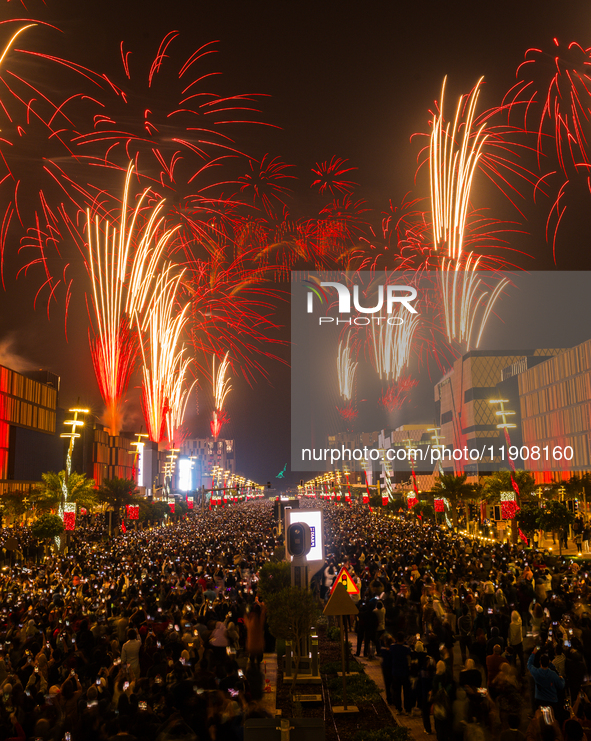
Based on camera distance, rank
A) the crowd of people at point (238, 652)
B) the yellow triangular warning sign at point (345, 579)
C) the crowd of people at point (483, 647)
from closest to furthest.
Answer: the crowd of people at point (238, 652), the crowd of people at point (483, 647), the yellow triangular warning sign at point (345, 579)

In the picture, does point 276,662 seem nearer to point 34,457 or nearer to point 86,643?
point 86,643

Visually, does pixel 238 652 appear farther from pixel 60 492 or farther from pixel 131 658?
pixel 60 492

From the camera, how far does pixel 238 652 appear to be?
45.0 feet

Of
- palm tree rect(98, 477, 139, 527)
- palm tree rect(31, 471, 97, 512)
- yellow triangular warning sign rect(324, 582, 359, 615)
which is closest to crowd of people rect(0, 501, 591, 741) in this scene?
yellow triangular warning sign rect(324, 582, 359, 615)

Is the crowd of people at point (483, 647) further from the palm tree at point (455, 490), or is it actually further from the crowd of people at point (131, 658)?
the palm tree at point (455, 490)

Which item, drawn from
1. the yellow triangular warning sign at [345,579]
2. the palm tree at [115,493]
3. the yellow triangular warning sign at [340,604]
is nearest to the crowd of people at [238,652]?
the yellow triangular warning sign at [345,579]

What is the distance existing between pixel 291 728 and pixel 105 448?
113 metres

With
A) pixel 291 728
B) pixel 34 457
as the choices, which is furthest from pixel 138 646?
pixel 34 457

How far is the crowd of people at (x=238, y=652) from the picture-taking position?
7.65m

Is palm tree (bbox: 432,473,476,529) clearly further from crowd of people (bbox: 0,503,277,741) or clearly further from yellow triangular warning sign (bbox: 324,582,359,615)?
yellow triangular warning sign (bbox: 324,582,359,615)

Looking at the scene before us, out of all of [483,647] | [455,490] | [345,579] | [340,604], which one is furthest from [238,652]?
[455,490]

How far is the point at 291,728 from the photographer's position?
6.10 meters

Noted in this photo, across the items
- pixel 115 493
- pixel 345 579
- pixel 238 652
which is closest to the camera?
pixel 238 652

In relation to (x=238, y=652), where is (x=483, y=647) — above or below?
above
